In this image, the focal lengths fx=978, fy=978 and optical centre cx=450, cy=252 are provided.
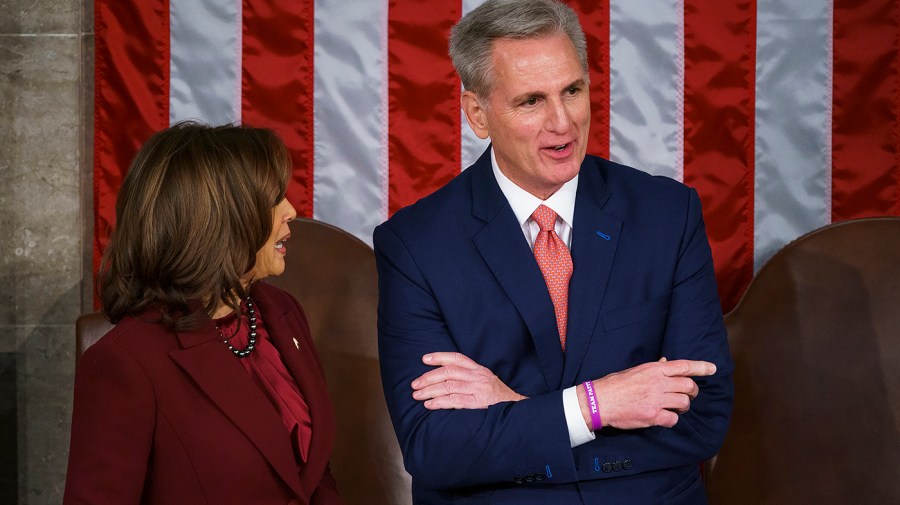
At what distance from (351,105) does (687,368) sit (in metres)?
1.64

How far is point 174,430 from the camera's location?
1712 millimetres

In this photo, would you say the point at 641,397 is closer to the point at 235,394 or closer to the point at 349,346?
the point at 235,394

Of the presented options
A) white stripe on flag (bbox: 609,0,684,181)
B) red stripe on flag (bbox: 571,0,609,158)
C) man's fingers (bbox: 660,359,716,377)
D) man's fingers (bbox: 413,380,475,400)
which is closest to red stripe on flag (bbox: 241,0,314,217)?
red stripe on flag (bbox: 571,0,609,158)

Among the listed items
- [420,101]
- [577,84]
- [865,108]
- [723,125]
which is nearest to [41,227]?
[420,101]

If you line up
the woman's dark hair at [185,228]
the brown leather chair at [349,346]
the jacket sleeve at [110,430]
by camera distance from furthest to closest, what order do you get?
the brown leather chair at [349,346]
the woman's dark hair at [185,228]
the jacket sleeve at [110,430]

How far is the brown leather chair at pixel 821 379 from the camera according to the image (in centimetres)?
276

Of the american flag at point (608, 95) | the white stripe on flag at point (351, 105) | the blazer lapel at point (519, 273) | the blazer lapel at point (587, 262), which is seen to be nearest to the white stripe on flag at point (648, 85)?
the american flag at point (608, 95)

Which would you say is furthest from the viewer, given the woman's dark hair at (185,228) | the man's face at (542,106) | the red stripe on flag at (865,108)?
the red stripe on flag at (865,108)

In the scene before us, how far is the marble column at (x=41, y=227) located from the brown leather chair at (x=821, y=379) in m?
2.09

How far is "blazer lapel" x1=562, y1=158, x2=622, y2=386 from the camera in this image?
1946mm

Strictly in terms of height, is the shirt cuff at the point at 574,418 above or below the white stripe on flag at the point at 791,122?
below

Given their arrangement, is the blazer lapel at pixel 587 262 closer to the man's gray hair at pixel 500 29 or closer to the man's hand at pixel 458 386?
the man's hand at pixel 458 386

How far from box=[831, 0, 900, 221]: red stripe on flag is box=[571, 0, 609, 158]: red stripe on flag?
2.35 feet

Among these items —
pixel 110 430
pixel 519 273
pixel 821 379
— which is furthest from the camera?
pixel 821 379
